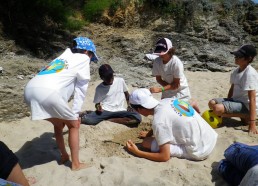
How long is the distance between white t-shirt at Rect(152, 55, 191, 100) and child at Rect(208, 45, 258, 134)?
1.53 feet

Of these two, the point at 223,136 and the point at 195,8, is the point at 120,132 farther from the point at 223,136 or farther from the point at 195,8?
the point at 195,8

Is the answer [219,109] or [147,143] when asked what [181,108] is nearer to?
[147,143]

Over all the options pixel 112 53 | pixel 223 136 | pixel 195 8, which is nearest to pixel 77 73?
pixel 223 136

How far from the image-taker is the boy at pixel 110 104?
15.0ft

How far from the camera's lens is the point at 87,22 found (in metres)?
8.88

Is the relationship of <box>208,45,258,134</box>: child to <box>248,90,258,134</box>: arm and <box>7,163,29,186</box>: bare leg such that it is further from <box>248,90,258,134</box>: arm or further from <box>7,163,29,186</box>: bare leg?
<box>7,163,29,186</box>: bare leg

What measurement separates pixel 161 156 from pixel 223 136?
1165 mm

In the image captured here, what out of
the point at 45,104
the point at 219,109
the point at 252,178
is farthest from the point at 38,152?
the point at 252,178

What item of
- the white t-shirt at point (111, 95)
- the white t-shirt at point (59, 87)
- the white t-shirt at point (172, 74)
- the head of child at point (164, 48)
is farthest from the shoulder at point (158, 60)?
the white t-shirt at point (59, 87)

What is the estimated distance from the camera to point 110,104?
4.77 meters

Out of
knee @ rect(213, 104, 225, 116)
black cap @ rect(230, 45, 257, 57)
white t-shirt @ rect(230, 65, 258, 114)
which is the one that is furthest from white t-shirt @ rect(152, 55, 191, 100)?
black cap @ rect(230, 45, 257, 57)

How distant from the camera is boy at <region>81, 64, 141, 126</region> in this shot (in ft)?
15.0

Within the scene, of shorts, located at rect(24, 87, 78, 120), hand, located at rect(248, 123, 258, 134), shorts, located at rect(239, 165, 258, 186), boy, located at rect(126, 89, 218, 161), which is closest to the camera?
shorts, located at rect(239, 165, 258, 186)

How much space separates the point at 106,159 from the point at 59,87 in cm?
96
